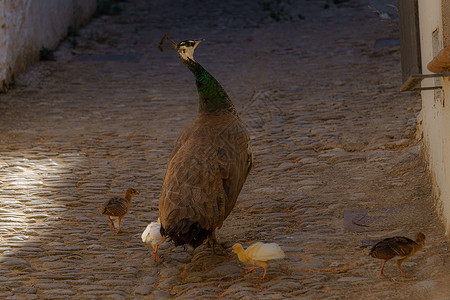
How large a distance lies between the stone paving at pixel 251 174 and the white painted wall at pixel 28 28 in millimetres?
335

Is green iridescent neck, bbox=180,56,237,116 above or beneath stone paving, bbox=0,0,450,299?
above

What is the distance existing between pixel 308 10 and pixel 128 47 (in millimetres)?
5792

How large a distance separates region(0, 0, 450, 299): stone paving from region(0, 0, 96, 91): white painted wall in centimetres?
33

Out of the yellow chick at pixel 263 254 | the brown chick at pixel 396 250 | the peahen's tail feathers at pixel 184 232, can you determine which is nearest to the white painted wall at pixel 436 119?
the brown chick at pixel 396 250

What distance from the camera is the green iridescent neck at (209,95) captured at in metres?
7.07

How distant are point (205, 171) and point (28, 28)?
32.6 feet

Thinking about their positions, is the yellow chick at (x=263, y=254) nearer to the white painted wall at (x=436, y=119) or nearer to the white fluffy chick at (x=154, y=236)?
the white fluffy chick at (x=154, y=236)

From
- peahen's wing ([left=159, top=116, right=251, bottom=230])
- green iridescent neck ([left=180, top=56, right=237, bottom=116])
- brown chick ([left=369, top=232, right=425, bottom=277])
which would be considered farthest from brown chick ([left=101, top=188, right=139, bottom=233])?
brown chick ([left=369, top=232, right=425, bottom=277])

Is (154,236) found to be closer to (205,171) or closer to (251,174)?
(205,171)

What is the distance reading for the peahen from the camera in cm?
573

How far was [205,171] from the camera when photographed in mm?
6176

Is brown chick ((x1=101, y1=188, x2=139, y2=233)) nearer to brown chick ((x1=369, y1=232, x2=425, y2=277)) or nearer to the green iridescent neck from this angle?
the green iridescent neck

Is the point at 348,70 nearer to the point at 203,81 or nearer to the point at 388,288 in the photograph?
the point at 203,81

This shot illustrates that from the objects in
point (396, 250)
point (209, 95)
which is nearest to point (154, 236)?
point (209, 95)
